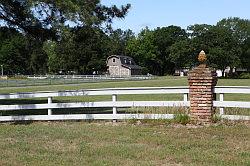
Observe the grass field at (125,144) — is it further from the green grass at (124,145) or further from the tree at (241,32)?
the tree at (241,32)

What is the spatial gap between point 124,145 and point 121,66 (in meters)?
122

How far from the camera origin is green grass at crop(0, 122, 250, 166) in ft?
27.6

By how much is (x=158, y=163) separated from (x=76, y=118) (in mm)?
6777

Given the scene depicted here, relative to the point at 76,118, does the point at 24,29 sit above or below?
above

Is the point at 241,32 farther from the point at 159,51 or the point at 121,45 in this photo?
the point at 121,45

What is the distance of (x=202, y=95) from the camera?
1327 centimetres

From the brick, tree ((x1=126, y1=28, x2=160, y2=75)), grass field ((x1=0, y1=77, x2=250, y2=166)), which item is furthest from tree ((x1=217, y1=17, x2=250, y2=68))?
grass field ((x1=0, y1=77, x2=250, y2=166))

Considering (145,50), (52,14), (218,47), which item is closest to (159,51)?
(145,50)

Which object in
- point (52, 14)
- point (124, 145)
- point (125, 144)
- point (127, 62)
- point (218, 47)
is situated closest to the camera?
point (124, 145)

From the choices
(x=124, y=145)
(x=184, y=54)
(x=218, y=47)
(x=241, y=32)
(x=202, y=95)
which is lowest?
(x=124, y=145)

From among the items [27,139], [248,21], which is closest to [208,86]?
[27,139]

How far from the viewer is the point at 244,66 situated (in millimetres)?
137250

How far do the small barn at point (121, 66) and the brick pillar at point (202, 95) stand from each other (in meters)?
116

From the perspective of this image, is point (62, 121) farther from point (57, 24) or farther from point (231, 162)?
point (231, 162)
